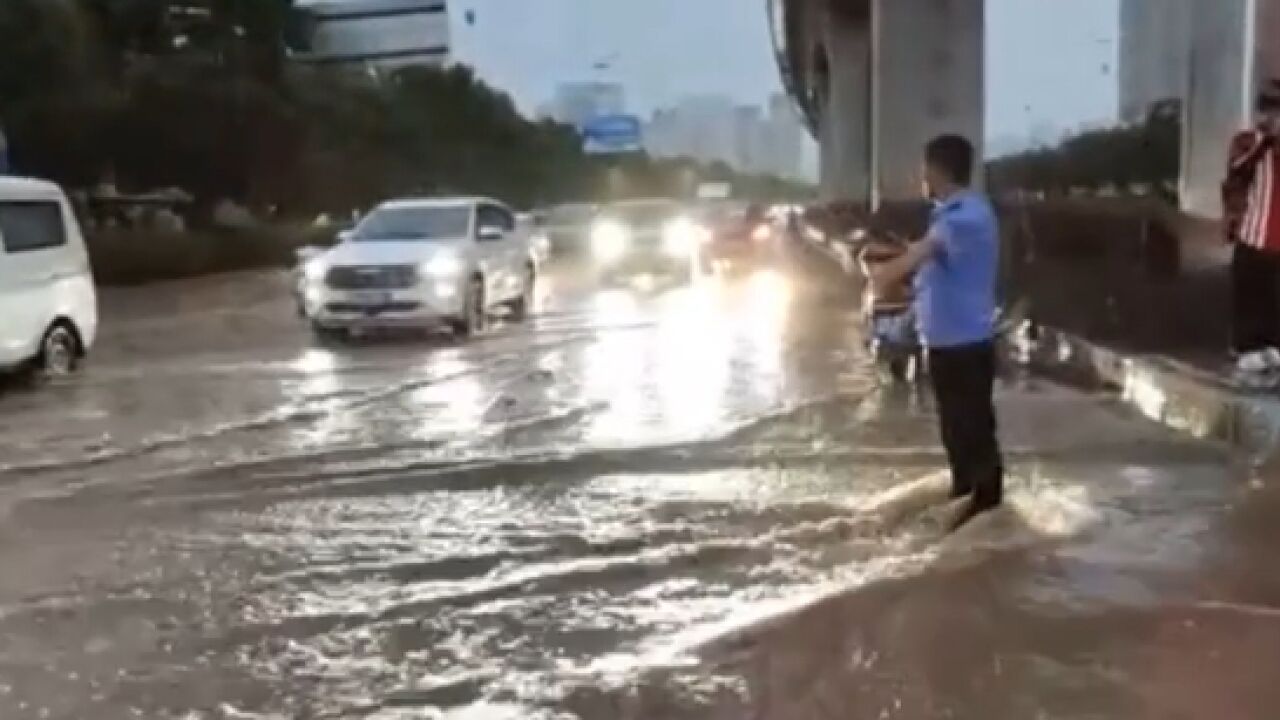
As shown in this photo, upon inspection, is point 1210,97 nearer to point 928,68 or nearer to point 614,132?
point 928,68

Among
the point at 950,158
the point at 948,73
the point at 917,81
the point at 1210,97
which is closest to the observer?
the point at 950,158

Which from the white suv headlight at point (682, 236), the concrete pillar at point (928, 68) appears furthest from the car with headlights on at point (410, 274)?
the concrete pillar at point (928, 68)

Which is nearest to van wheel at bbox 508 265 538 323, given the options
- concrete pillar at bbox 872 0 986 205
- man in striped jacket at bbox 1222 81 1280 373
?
man in striped jacket at bbox 1222 81 1280 373

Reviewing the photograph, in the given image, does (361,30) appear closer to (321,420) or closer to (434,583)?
(321,420)

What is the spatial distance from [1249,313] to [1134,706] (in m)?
7.38

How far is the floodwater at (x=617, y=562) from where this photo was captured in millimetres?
6855

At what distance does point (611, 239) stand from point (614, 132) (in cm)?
6669

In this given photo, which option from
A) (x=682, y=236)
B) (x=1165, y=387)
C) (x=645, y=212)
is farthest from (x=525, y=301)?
(x=645, y=212)

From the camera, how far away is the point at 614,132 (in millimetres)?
108562

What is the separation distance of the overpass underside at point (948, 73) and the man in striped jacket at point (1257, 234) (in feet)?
27.3

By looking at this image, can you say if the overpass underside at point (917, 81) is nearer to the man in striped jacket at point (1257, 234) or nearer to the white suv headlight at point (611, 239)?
the white suv headlight at point (611, 239)

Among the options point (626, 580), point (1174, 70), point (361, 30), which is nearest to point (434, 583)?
point (626, 580)

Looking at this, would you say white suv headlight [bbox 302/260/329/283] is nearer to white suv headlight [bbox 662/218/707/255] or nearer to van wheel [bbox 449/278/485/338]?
van wheel [bbox 449/278/485/338]

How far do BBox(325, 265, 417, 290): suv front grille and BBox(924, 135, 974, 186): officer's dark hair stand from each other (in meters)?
14.6
